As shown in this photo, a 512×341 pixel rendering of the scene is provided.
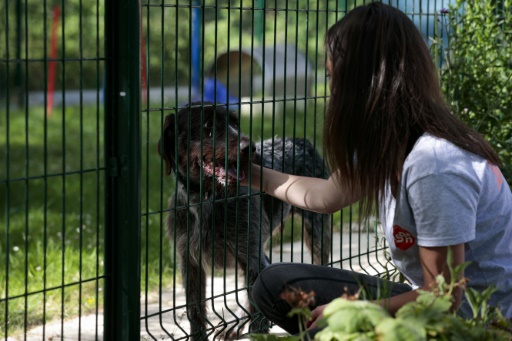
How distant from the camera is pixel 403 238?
329cm

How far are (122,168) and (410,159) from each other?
1.35 meters

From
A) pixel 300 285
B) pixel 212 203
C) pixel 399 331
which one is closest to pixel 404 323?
pixel 399 331

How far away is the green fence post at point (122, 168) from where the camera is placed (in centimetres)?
377

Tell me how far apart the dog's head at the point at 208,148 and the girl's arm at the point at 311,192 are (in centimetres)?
32

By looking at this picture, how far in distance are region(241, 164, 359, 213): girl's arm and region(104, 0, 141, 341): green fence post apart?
2.28ft

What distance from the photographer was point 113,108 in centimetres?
383

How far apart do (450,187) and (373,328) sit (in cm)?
66

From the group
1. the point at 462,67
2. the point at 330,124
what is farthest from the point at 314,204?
the point at 462,67

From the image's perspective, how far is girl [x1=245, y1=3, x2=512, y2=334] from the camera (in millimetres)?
3049

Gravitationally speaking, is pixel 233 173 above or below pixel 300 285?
above

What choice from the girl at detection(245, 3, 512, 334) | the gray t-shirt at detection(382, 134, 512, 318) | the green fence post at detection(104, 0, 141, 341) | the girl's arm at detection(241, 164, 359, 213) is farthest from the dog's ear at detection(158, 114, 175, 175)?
the gray t-shirt at detection(382, 134, 512, 318)

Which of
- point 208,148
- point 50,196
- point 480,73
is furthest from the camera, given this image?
point 50,196

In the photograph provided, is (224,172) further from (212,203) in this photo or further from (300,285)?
(300,285)

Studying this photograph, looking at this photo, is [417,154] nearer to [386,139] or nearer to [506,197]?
[386,139]
